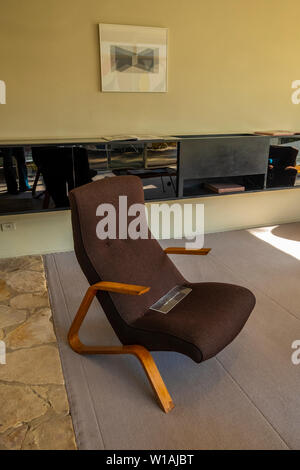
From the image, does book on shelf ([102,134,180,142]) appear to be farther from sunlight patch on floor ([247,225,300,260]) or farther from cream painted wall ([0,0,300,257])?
sunlight patch on floor ([247,225,300,260])

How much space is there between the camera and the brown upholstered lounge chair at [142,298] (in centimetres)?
180

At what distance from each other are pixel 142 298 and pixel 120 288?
0.29m

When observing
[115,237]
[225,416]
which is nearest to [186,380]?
[225,416]

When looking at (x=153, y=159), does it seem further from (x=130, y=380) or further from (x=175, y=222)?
(x=130, y=380)

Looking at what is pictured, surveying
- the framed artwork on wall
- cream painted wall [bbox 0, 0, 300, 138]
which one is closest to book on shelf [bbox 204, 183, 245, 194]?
cream painted wall [bbox 0, 0, 300, 138]

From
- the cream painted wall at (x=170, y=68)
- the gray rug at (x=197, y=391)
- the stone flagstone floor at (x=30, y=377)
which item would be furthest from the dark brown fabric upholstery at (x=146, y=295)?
the cream painted wall at (x=170, y=68)

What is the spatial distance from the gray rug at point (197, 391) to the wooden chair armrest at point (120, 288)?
0.48 m

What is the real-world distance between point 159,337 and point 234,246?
7.15 feet

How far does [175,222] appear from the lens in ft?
13.2

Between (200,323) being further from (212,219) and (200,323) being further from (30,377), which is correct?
(212,219)

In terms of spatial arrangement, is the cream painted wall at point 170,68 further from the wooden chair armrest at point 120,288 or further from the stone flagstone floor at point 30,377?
the wooden chair armrest at point 120,288

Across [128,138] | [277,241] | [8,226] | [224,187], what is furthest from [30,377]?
[277,241]

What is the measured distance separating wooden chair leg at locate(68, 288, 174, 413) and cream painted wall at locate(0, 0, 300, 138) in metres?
1.86
